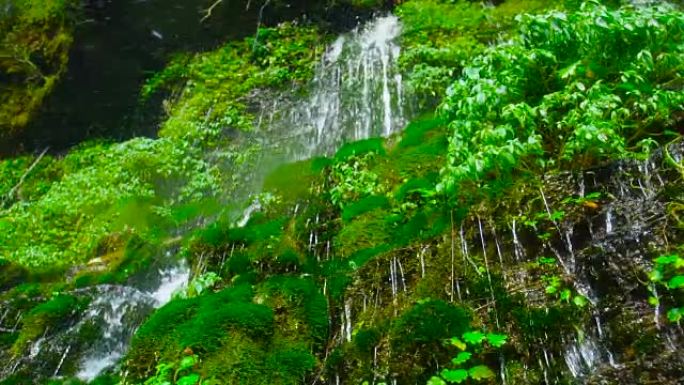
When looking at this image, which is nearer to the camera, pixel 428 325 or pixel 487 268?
pixel 428 325

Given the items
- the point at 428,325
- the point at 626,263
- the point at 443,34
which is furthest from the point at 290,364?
the point at 443,34

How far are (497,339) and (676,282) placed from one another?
2.95 ft

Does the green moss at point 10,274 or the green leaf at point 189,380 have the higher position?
the green leaf at point 189,380

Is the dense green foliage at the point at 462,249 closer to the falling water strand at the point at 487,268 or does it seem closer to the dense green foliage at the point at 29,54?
the falling water strand at the point at 487,268

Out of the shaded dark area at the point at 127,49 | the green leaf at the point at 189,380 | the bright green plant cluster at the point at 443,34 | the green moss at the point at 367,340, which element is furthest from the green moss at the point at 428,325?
the shaded dark area at the point at 127,49

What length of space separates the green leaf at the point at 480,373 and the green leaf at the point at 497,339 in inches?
5.3

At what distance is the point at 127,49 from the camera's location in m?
11.8

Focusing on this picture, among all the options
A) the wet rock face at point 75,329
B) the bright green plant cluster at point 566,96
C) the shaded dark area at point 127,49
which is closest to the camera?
the bright green plant cluster at point 566,96

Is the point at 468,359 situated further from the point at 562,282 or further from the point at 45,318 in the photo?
the point at 45,318

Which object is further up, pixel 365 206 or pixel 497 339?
pixel 497 339

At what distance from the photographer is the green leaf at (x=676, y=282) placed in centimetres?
267

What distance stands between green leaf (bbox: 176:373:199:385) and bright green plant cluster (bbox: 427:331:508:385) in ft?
4.82

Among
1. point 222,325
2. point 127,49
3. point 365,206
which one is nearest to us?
point 222,325

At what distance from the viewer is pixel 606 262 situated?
3059 millimetres
